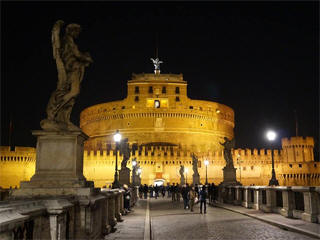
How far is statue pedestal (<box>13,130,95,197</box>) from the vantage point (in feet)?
19.8

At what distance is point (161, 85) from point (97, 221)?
6526cm

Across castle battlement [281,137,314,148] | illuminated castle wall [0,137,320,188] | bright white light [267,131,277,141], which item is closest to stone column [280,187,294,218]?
bright white light [267,131,277,141]

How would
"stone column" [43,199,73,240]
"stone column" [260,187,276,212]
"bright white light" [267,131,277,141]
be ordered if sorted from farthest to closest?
"bright white light" [267,131,277,141], "stone column" [260,187,276,212], "stone column" [43,199,73,240]

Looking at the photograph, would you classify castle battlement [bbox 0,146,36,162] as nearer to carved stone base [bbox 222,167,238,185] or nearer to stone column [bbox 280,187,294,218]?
carved stone base [bbox 222,167,238,185]

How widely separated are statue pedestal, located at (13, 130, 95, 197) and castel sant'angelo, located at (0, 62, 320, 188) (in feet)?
142

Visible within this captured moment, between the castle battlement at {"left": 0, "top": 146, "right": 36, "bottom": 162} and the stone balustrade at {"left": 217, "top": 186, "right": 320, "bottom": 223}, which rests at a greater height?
the castle battlement at {"left": 0, "top": 146, "right": 36, "bottom": 162}

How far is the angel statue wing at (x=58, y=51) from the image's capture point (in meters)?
6.80

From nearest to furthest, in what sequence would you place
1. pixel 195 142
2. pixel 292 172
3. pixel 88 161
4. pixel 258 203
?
pixel 258 203
pixel 88 161
pixel 292 172
pixel 195 142

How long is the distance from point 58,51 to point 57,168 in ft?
7.33

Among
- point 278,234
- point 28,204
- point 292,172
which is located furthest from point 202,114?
point 28,204

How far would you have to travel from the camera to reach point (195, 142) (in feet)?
225

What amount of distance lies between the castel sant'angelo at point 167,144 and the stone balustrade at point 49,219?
43988mm

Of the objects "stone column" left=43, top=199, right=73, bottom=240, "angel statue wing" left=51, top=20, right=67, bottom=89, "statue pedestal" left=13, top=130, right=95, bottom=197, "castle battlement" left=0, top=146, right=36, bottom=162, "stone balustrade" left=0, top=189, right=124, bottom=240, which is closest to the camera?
"stone balustrade" left=0, top=189, right=124, bottom=240

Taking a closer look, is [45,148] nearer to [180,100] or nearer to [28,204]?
[28,204]
